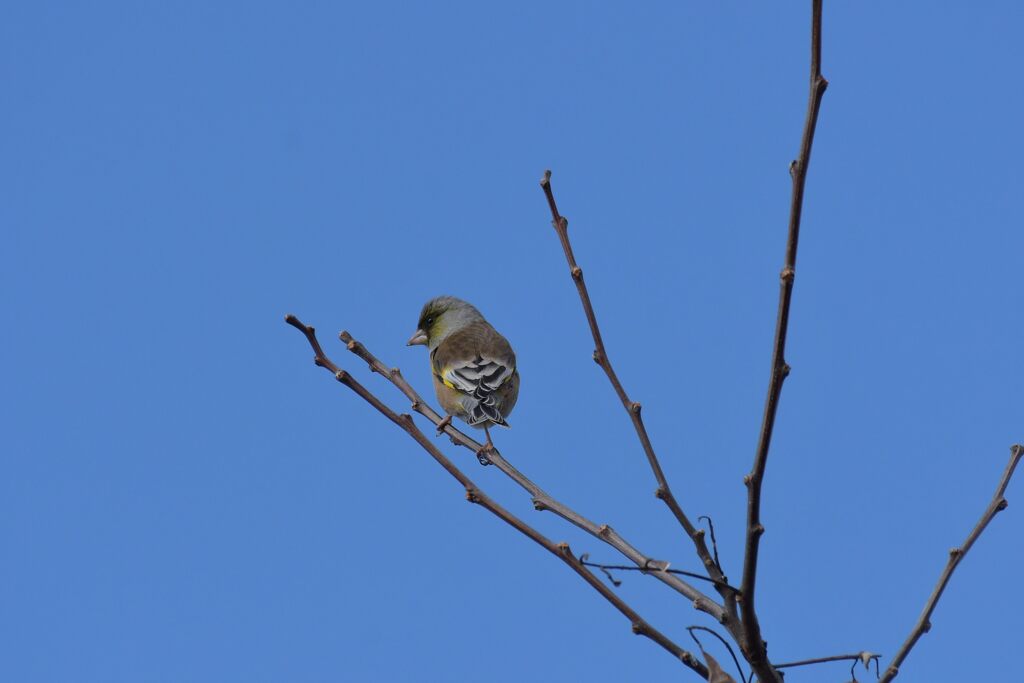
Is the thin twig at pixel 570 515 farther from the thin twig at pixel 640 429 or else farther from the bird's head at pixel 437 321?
the bird's head at pixel 437 321

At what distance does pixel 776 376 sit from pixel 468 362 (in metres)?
5.39

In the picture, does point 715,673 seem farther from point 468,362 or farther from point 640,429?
point 468,362

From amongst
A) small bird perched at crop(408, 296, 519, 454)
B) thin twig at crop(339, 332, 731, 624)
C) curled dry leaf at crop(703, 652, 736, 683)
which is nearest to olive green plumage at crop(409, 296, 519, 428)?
small bird perched at crop(408, 296, 519, 454)

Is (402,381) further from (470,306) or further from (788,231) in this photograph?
(470,306)

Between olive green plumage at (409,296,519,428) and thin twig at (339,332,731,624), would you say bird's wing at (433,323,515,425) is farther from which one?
thin twig at (339,332,731,624)

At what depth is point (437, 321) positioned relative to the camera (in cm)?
857

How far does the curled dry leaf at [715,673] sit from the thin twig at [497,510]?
30 millimetres

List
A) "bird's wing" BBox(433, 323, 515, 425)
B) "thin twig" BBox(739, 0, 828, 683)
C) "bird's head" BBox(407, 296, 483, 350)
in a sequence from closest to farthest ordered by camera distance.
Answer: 1. "thin twig" BBox(739, 0, 828, 683)
2. "bird's wing" BBox(433, 323, 515, 425)
3. "bird's head" BBox(407, 296, 483, 350)

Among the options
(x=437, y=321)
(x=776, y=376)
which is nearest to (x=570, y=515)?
(x=776, y=376)

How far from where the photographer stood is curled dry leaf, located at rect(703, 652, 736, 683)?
224 cm

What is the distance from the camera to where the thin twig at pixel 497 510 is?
227 centimetres

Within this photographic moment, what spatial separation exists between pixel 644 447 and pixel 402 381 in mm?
1501

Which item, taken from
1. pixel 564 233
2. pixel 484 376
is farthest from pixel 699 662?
pixel 484 376

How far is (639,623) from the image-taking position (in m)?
2.25
